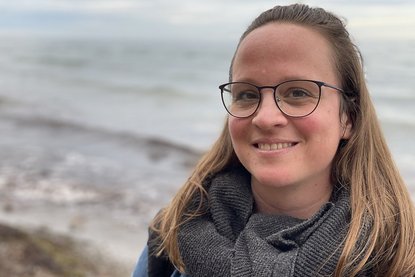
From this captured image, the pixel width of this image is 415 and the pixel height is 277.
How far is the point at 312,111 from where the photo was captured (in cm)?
199

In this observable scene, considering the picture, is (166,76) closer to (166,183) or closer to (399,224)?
(166,183)

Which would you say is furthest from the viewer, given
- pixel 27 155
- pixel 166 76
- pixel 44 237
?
pixel 166 76

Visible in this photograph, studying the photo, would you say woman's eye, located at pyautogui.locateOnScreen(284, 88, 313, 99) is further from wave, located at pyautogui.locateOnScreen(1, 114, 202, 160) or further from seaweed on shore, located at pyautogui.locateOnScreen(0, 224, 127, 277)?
wave, located at pyautogui.locateOnScreen(1, 114, 202, 160)

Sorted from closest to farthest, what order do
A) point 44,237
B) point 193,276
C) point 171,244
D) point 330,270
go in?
Answer: 1. point 330,270
2. point 193,276
3. point 171,244
4. point 44,237

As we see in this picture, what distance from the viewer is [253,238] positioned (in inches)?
76.6

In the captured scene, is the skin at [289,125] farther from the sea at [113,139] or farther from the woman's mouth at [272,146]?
the sea at [113,139]

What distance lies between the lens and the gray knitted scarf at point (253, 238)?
1795 millimetres

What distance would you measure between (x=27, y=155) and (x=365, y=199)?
1126 cm

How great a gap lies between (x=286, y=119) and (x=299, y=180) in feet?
0.80

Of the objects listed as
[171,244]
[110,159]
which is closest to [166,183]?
[110,159]

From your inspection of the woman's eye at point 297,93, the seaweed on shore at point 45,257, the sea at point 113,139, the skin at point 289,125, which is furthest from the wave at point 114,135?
the woman's eye at point 297,93

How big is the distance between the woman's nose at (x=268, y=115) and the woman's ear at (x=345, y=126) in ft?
0.97

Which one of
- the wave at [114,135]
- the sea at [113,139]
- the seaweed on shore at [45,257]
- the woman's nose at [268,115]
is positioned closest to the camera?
the woman's nose at [268,115]

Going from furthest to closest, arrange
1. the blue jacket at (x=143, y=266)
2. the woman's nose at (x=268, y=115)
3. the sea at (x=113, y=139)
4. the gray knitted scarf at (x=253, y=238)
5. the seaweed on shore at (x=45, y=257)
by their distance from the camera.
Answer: the sea at (x=113, y=139), the seaweed on shore at (x=45, y=257), the blue jacket at (x=143, y=266), the woman's nose at (x=268, y=115), the gray knitted scarf at (x=253, y=238)
